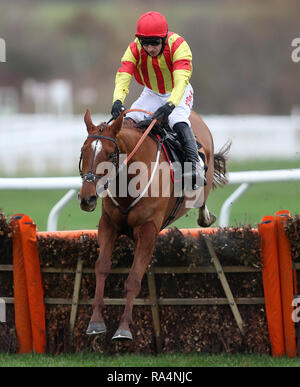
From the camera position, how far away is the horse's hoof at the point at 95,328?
15.4ft

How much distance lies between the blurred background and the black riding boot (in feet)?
35.8

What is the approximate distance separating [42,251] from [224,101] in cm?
2778

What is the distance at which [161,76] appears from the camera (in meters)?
5.47

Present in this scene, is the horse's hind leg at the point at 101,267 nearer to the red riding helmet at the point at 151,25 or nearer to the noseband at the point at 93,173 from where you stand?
the noseband at the point at 93,173

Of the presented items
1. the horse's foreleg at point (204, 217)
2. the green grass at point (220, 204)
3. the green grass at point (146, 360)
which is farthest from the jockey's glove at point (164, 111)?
the green grass at point (220, 204)

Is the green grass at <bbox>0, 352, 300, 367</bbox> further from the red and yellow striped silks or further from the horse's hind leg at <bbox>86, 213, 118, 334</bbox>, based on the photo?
the red and yellow striped silks

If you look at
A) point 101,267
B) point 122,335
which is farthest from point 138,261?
point 122,335

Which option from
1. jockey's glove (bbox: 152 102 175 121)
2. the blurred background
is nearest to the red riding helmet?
jockey's glove (bbox: 152 102 175 121)

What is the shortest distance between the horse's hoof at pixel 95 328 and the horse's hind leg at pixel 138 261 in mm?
120

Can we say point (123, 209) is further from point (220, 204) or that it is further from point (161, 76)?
point (220, 204)

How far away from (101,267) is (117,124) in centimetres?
89

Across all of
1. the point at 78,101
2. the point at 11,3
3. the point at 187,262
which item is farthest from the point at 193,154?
the point at 11,3

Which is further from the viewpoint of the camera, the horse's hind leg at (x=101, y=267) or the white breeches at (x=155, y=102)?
the white breeches at (x=155, y=102)

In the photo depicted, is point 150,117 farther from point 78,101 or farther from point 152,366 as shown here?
point 78,101
